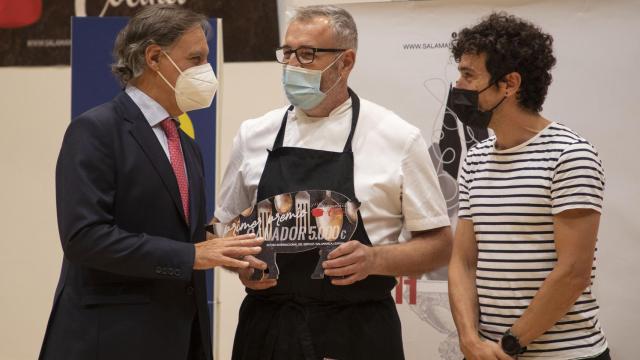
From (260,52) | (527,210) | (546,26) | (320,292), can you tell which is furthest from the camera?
(260,52)

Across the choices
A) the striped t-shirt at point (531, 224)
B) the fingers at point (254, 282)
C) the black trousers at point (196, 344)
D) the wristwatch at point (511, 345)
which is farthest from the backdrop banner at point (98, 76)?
the wristwatch at point (511, 345)

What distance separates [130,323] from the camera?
2.09 metres

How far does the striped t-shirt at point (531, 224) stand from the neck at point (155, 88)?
1000 millimetres

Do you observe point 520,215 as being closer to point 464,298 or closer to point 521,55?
point 464,298

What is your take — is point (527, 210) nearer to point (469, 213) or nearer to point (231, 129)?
point (469, 213)

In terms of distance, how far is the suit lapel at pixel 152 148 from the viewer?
2.18m

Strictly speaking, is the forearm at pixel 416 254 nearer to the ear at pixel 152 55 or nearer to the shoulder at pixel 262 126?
the shoulder at pixel 262 126

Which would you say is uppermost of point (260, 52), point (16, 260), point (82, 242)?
point (260, 52)

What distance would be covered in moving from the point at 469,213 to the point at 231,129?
222 centimetres

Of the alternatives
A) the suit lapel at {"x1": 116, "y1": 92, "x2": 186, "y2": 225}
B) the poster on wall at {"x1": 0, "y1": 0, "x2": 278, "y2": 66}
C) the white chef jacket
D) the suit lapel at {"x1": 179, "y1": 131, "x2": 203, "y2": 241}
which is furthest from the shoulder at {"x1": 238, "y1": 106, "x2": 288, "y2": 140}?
the poster on wall at {"x1": 0, "y1": 0, "x2": 278, "y2": 66}

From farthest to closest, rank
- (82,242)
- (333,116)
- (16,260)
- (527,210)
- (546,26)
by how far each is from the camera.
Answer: (16,260) → (546,26) → (333,116) → (527,210) → (82,242)

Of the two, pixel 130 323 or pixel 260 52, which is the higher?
pixel 260 52

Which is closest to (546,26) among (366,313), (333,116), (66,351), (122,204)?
(333,116)

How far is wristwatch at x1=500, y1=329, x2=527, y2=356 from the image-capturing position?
2.13m
